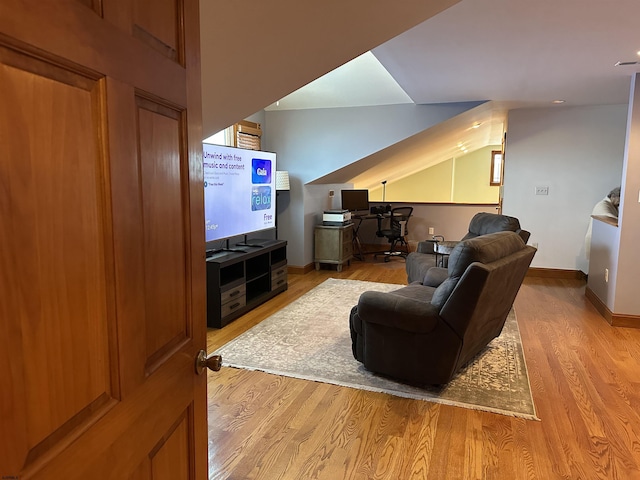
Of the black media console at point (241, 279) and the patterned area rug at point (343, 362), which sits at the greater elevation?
the black media console at point (241, 279)

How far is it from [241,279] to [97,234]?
351 centimetres

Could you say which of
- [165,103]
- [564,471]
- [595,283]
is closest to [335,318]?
[564,471]

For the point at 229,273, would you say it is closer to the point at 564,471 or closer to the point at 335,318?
the point at 335,318

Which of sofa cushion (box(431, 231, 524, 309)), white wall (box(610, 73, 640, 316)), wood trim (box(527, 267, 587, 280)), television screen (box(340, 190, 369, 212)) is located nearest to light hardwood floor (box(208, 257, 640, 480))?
sofa cushion (box(431, 231, 524, 309))

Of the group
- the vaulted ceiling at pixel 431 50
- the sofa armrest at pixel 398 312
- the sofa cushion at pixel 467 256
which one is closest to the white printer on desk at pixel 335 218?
the vaulted ceiling at pixel 431 50

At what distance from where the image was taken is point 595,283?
462 cm

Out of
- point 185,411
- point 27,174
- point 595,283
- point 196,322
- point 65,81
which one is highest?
point 65,81

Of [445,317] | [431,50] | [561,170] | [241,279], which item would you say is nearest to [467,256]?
[445,317]

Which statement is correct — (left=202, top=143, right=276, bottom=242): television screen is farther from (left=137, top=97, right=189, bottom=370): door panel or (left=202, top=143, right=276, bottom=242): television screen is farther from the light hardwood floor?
(left=137, top=97, right=189, bottom=370): door panel

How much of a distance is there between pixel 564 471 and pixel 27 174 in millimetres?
2362

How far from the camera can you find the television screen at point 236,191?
3877mm

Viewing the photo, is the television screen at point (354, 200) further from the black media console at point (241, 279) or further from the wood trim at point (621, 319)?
the wood trim at point (621, 319)

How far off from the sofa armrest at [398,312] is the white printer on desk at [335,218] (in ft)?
11.2

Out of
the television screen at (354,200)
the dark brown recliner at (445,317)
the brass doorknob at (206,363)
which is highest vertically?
the television screen at (354,200)
